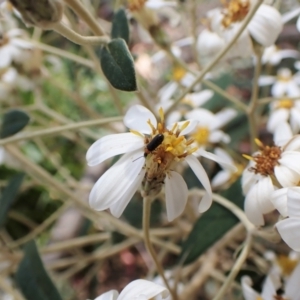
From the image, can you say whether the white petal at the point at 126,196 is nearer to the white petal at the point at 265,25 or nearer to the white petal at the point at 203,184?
the white petal at the point at 203,184

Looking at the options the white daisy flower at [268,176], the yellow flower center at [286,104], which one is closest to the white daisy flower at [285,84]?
the yellow flower center at [286,104]

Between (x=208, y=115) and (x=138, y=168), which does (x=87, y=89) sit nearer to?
(x=208, y=115)

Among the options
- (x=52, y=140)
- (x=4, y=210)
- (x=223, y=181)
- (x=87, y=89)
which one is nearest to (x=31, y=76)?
(x=4, y=210)

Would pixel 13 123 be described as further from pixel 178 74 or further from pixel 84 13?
pixel 178 74

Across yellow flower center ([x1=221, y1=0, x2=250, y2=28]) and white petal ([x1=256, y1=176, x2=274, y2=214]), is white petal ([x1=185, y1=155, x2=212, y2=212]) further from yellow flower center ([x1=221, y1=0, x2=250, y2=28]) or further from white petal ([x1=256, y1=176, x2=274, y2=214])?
yellow flower center ([x1=221, y1=0, x2=250, y2=28])

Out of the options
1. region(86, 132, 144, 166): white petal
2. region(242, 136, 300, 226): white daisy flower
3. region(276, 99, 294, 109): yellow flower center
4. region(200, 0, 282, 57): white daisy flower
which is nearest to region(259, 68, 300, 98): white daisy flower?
region(276, 99, 294, 109): yellow flower center

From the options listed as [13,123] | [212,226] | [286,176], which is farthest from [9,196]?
[286,176]
